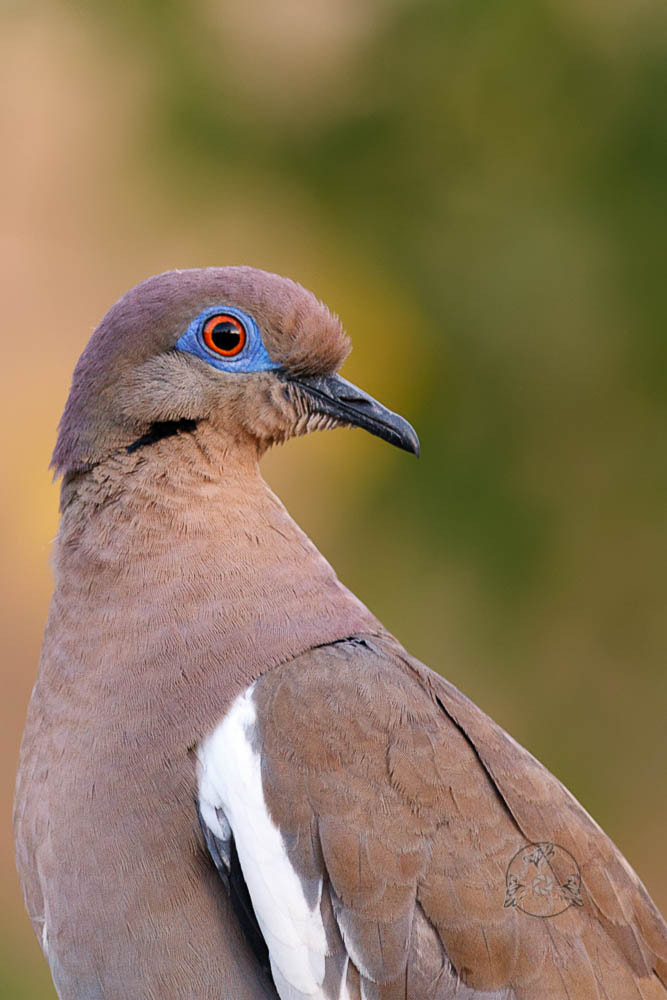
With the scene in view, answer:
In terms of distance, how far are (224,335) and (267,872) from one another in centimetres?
94

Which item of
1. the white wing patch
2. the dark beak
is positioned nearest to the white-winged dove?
the white wing patch

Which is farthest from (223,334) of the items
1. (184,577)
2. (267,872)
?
(267,872)

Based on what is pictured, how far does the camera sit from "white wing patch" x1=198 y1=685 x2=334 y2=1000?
1768mm

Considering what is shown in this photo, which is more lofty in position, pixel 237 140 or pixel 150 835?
pixel 237 140

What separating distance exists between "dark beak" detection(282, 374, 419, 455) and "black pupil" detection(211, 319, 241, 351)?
154mm

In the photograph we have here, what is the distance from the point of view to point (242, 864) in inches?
70.3

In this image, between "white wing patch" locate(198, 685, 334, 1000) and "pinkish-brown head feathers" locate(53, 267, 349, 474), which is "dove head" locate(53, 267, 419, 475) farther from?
"white wing patch" locate(198, 685, 334, 1000)

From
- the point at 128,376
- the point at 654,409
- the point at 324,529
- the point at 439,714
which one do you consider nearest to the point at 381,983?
the point at 439,714

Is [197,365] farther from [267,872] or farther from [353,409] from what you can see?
[267,872]

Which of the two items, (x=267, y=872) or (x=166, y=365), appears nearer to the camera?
(x=267, y=872)

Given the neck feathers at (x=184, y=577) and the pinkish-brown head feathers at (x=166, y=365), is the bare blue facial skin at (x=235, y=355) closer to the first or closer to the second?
the pinkish-brown head feathers at (x=166, y=365)

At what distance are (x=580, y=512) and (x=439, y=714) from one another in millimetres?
3063

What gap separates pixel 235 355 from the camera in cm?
216

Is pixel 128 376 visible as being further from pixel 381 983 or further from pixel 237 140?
pixel 237 140
